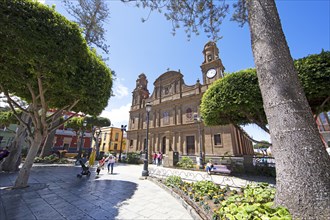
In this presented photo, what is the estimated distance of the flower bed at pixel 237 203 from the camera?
1938 mm

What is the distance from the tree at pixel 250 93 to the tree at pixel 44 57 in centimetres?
659

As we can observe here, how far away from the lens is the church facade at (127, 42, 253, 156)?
1855cm

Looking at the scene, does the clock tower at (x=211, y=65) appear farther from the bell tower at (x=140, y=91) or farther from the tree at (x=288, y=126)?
the tree at (x=288, y=126)

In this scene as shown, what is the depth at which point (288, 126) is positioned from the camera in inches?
84.9

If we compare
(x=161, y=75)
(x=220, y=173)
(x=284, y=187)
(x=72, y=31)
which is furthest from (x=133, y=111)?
(x=284, y=187)

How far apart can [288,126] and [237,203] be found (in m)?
1.65

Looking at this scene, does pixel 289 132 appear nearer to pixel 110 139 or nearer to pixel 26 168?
pixel 26 168

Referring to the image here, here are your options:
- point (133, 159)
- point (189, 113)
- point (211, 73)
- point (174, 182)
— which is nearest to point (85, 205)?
point (174, 182)

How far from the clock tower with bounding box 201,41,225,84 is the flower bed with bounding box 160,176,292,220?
17.6m

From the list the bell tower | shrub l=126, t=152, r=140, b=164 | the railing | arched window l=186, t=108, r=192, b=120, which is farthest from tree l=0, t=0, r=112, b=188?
the bell tower

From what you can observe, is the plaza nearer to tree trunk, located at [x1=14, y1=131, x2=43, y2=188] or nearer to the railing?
tree trunk, located at [x1=14, y1=131, x2=43, y2=188]

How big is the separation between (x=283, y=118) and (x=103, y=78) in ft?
21.9

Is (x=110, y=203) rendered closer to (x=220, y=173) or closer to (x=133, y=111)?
(x=220, y=173)

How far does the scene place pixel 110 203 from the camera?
4676mm
